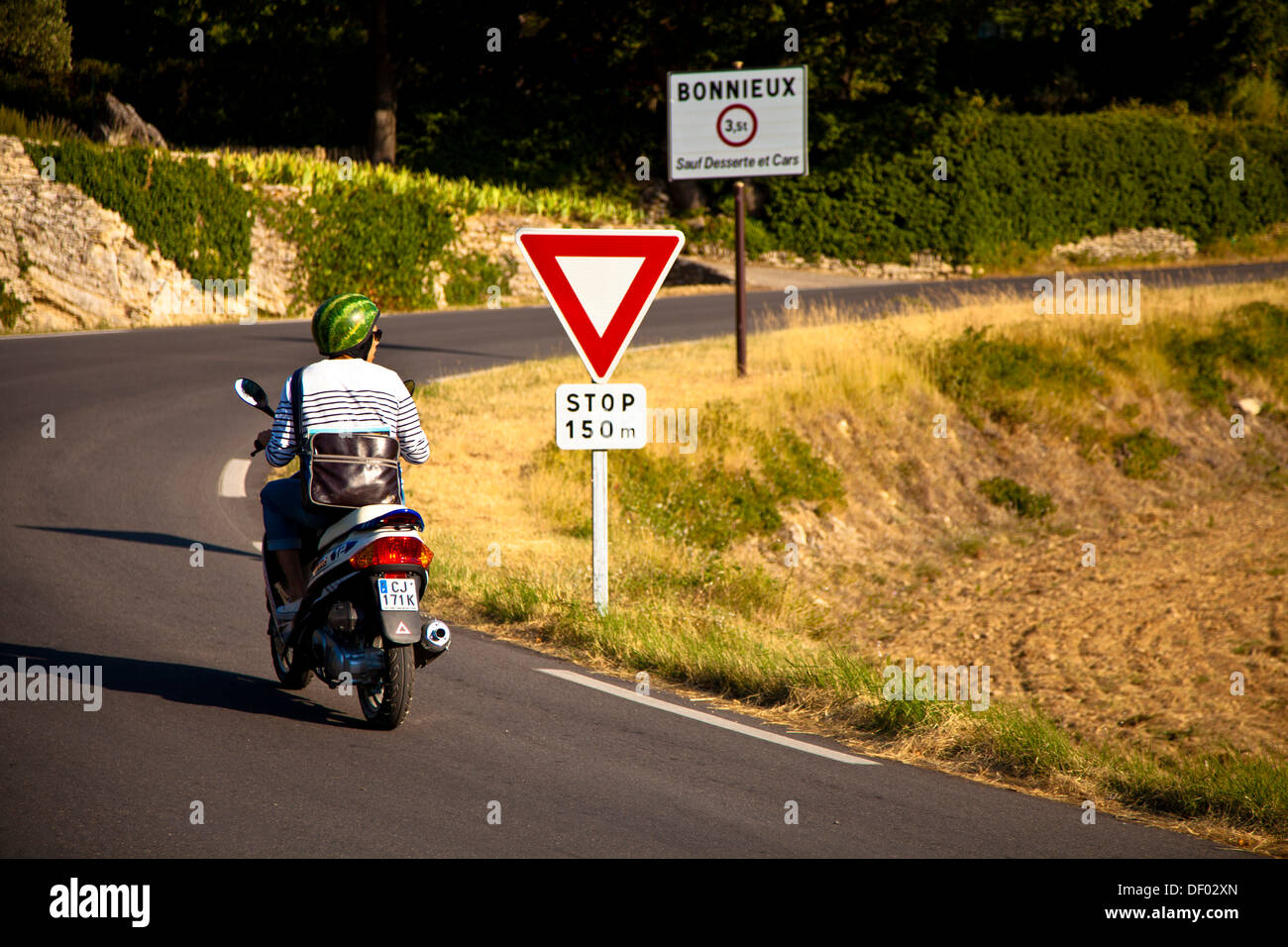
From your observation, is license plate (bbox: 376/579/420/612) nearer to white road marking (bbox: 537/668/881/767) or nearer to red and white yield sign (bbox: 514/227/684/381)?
white road marking (bbox: 537/668/881/767)

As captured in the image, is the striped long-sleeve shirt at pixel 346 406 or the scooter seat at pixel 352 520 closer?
the scooter seat at pixel 352 520

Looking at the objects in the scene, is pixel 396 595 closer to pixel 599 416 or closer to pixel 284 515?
pixel 284 515

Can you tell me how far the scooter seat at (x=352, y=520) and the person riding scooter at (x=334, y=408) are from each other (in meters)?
0.06

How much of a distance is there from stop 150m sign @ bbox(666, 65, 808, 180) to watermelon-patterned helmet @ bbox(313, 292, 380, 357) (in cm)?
1120

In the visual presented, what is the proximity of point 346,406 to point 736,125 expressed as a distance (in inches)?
479

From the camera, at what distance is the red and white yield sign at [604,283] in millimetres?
7406

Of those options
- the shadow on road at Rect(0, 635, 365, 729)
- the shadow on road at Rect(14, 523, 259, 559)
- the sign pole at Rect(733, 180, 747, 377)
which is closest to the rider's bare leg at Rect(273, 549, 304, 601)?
the shadow on road at Rect(0, 635, 365, 729)

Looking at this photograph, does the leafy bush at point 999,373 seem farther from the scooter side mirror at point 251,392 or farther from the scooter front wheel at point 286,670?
the scooter side mirror at point 251,392

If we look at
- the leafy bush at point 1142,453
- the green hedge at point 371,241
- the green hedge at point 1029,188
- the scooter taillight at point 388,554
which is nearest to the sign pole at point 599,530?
the scooter taillight at point 388,554

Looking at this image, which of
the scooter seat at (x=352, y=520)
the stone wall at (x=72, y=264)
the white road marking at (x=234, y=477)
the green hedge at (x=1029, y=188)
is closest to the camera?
the scooter seat at (x=352, y=520)

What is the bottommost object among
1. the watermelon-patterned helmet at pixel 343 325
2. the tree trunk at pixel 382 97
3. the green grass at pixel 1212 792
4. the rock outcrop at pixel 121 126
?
the green grass at pixel 1212 792
